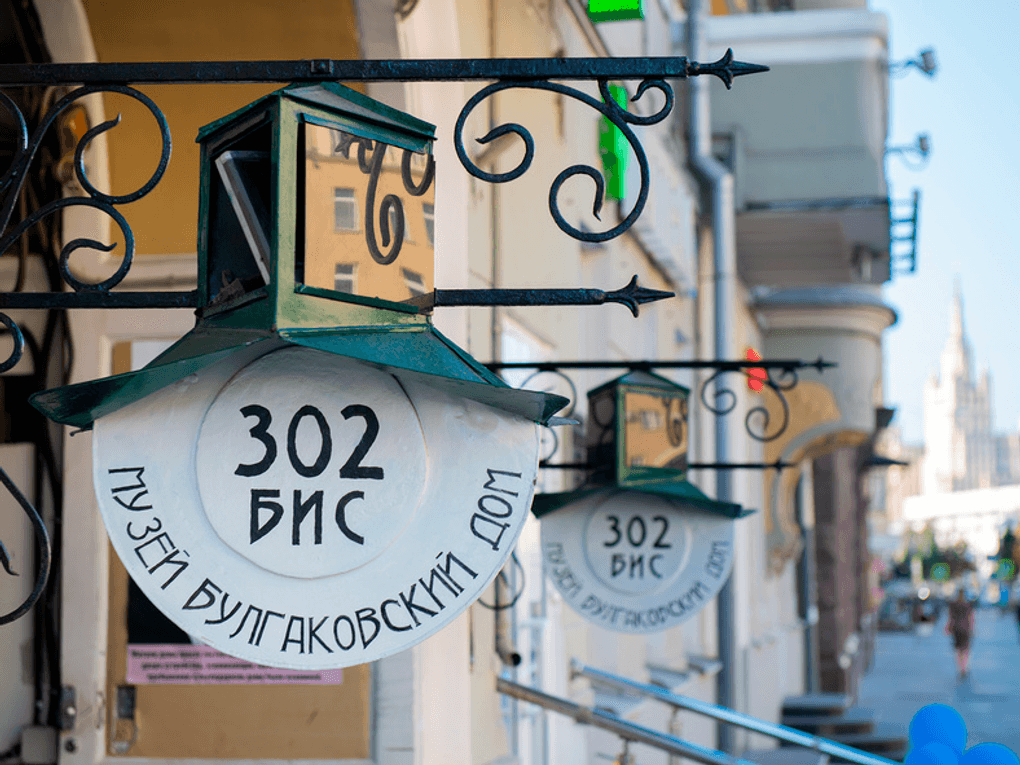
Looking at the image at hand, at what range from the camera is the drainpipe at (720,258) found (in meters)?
9.80

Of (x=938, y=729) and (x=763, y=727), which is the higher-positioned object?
(x=938, y=729)

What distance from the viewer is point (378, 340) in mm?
1829

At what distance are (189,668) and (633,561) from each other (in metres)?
1.42

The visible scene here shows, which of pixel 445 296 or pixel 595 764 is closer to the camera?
pixel 445 296

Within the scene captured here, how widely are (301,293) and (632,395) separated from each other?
103 inches

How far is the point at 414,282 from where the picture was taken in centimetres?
194

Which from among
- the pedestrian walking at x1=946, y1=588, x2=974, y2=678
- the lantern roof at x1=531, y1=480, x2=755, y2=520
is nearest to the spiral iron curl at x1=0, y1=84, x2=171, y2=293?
the lantern roof at x1=531, y1=480, x2=755, y2=520

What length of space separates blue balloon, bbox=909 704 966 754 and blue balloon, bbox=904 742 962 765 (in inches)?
9.0

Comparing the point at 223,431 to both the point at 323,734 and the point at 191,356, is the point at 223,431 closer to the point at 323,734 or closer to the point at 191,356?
the point at 191,356

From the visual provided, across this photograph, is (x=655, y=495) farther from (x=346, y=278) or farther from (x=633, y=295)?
(x=346, y=278)

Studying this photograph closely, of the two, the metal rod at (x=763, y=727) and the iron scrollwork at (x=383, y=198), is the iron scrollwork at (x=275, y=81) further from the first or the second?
the metal rod at (x=763, y=727)

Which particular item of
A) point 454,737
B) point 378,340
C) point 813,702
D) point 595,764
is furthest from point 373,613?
point 813,702

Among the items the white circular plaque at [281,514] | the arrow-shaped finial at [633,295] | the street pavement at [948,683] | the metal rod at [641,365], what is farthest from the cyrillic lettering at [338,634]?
the street pavement at [948,683]

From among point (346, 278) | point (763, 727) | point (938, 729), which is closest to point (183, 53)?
point (346, 278)
